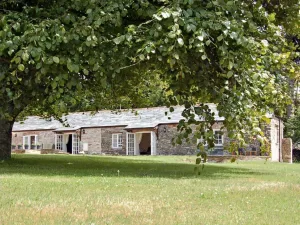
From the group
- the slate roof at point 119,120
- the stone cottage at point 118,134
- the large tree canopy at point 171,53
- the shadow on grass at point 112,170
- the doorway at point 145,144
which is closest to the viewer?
the large tree canopy at point 171,53

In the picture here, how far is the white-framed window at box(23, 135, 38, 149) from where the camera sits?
4328 cm

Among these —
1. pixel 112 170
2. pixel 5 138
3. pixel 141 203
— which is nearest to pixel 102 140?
pixel 5 138

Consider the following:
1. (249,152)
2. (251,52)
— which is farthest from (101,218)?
(249,152)

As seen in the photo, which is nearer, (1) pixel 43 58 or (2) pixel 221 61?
(2) pixel 221 61

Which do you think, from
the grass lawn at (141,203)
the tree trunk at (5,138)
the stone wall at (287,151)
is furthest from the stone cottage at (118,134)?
the grass lawn at (141,203)

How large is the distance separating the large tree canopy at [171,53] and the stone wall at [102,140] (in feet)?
95.3

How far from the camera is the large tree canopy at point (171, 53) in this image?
23.2 feet

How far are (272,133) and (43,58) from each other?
2758cm

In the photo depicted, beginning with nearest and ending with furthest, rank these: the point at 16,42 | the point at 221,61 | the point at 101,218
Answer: the point at 101,218 → the point at 221,61 → the point at 16,42

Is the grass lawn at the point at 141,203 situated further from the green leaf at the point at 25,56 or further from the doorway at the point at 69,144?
the doorway at the point at 69,144

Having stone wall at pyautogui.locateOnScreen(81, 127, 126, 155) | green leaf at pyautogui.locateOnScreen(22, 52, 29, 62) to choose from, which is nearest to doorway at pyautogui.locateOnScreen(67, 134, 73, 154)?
stone wall at pyautogui.locateOnScreen(81, 127, 126, 155)

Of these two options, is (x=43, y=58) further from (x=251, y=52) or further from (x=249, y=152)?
(x=249, y=152)

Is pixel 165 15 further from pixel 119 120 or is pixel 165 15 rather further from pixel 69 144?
pixel 69 144

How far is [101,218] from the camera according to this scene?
243 inches
